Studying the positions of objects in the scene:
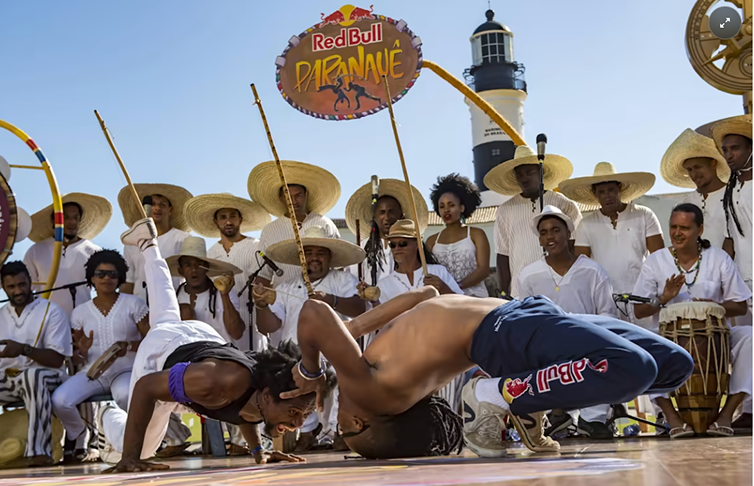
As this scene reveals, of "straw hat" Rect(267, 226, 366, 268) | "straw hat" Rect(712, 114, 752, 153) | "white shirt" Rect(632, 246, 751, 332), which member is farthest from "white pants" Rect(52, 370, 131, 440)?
"straw hat" Rect(712, 114, 752, 153)

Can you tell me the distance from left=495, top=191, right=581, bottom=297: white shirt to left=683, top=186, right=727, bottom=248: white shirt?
0.99 meters

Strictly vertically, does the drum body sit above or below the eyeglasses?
below

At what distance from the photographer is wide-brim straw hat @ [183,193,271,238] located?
26.2ft

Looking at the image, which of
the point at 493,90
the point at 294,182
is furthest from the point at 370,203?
the point at 493,90

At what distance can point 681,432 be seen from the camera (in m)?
6.15

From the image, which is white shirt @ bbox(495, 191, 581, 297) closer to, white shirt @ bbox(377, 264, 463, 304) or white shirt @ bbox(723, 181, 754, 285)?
white shirt @ bbox(377, 264, 463, 304)

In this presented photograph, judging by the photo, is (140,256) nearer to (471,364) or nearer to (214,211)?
(214,211)

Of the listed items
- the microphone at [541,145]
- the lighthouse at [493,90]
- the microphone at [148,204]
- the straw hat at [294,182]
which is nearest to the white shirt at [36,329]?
the microphone at [148,204]

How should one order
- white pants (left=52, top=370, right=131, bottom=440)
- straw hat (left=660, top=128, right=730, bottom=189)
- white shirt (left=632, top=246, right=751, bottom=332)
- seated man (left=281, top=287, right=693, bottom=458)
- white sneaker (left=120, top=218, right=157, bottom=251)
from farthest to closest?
straw hat (left=660, top=128, right=730, bottom=189), white pants (left=52, top=370, right=131, bottom=440), white shirt (left=632, top=246, right=751, bottom=332), white sneaker (left=120, top=218, right=157, bottom=251), seated man (left=281, top=287, right=693, bottom=458)

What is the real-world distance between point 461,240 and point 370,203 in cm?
119

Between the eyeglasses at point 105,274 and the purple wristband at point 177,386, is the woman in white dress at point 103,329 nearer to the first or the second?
the eyeglasses at point 105,274

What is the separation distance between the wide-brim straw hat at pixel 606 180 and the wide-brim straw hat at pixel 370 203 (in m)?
1.26

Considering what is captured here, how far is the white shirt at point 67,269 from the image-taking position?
7.80m

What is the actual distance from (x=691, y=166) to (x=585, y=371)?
4531 millimetres
